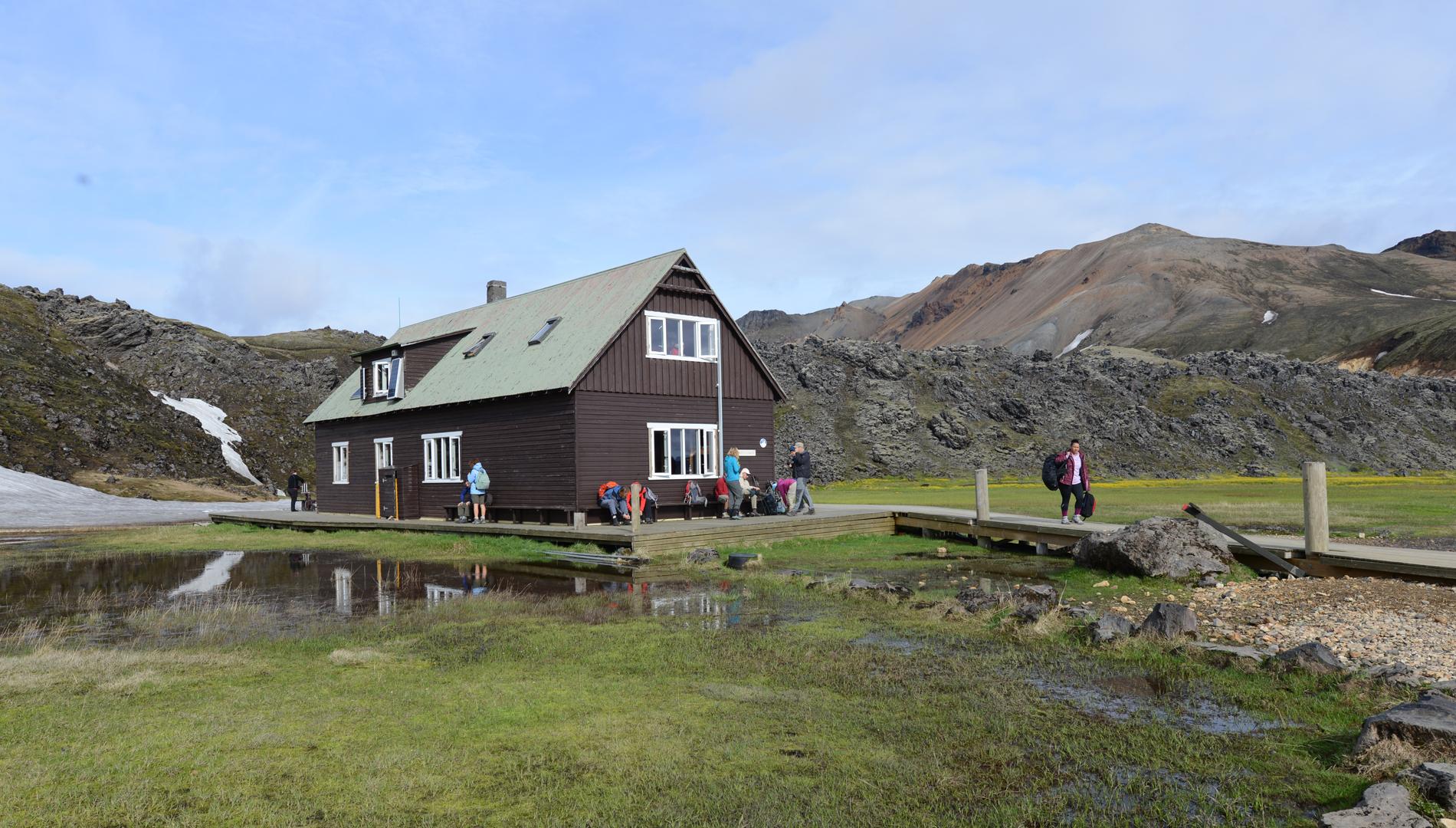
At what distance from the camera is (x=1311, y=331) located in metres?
148

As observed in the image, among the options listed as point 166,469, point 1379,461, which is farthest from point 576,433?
point 1379,461

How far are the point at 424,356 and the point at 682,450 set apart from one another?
1213 centimetres

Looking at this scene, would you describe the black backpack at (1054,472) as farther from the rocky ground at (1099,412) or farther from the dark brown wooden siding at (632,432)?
the rocky ground at (1099,412)

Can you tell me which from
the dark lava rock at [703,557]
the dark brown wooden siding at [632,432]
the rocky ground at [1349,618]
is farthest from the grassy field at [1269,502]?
the dark lava rock at [703,557]

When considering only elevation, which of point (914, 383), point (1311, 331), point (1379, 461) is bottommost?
point (1379, 461)

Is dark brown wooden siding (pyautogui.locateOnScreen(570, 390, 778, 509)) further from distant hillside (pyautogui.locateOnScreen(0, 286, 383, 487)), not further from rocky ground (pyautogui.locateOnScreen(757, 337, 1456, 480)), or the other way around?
rocky ground (pyautogui.locateOnScreen(757, 337, 1456, 480))

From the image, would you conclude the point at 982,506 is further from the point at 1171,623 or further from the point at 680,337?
the point at 1171,623

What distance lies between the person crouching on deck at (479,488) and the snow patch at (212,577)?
6.75m

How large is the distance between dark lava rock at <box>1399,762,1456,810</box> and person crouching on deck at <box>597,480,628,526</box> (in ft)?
71.0

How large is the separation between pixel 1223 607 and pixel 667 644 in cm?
807

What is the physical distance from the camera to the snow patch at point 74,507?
35.3 metres

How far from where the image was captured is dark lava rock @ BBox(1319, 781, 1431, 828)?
A: 518 centimetres

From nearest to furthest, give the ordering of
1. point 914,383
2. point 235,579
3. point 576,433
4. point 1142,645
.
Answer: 1. point 1142,645
2. point 235,579
3. point 576,433
4. point 914,383

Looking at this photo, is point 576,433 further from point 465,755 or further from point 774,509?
point 465,755
